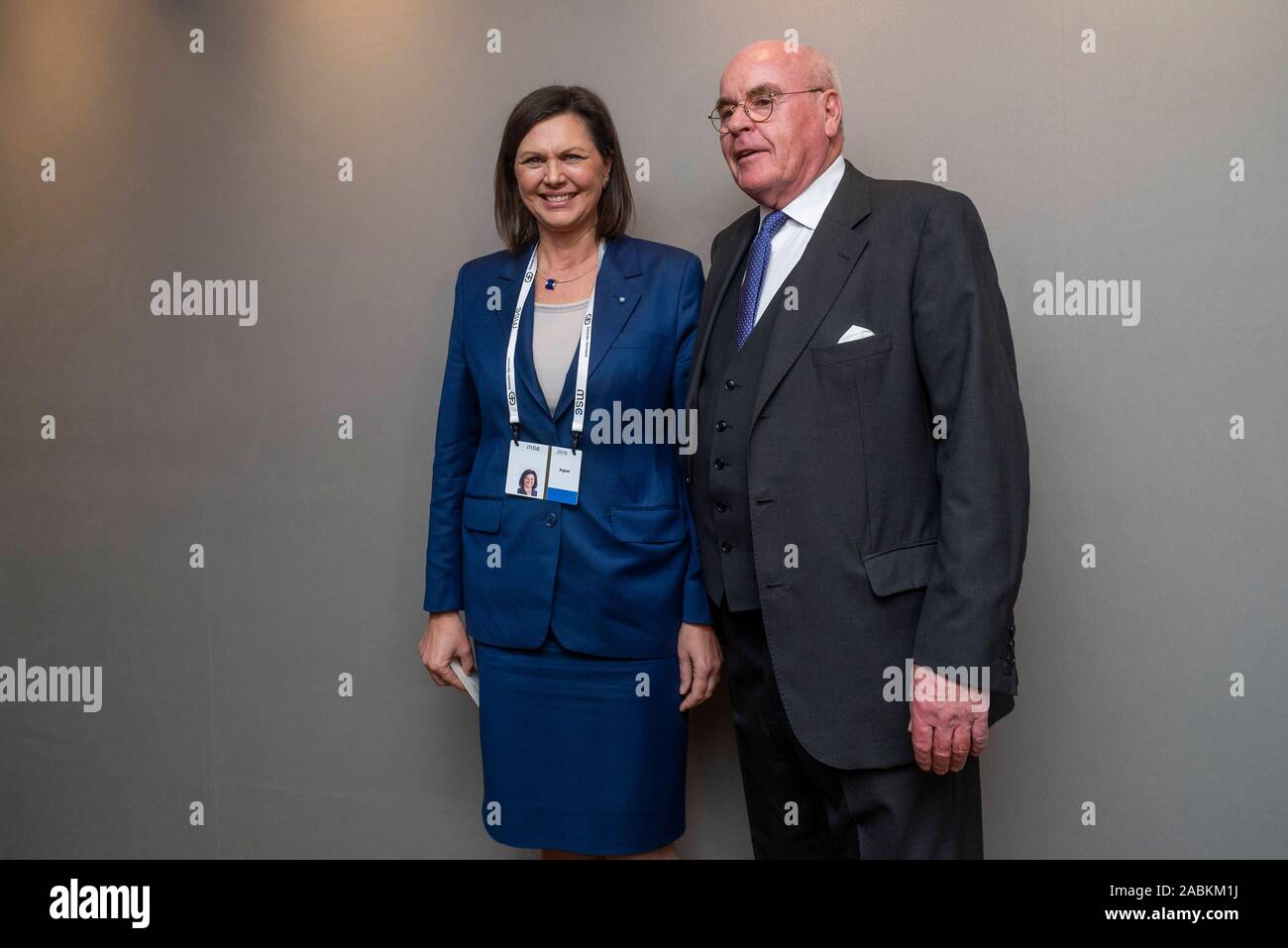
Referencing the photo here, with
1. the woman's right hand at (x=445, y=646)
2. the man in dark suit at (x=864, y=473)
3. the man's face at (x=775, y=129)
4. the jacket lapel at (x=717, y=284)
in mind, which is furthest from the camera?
the woman's right hand at (x=445, y=646)

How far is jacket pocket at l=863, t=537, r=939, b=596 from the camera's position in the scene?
5.98ft

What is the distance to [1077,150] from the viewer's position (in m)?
2.51

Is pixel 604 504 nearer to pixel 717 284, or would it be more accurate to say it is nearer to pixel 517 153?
pixel 717 284

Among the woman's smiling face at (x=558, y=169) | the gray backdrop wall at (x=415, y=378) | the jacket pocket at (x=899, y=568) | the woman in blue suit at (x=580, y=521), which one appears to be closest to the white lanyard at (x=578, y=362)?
the woman in blue suit at (x=580, y=521)

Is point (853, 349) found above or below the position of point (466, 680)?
above

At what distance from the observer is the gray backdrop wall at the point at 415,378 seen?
2496 millimetres

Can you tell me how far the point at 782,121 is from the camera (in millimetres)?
1975

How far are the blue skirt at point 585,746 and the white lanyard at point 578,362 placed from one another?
0.46 m

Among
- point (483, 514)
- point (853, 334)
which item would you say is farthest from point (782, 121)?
point (483, 514)

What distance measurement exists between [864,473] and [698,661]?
633 mm

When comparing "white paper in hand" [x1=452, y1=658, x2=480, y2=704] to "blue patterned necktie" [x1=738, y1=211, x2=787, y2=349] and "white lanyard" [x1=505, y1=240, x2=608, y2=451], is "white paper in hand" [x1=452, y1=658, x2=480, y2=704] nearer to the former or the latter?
"white lanyard" [x1=505, y1=240, x2=608, y2=451]

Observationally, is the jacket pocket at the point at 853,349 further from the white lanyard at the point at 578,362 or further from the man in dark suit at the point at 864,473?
the white lanyard at the point at 578,362

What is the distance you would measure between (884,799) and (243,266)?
228 centimetres
